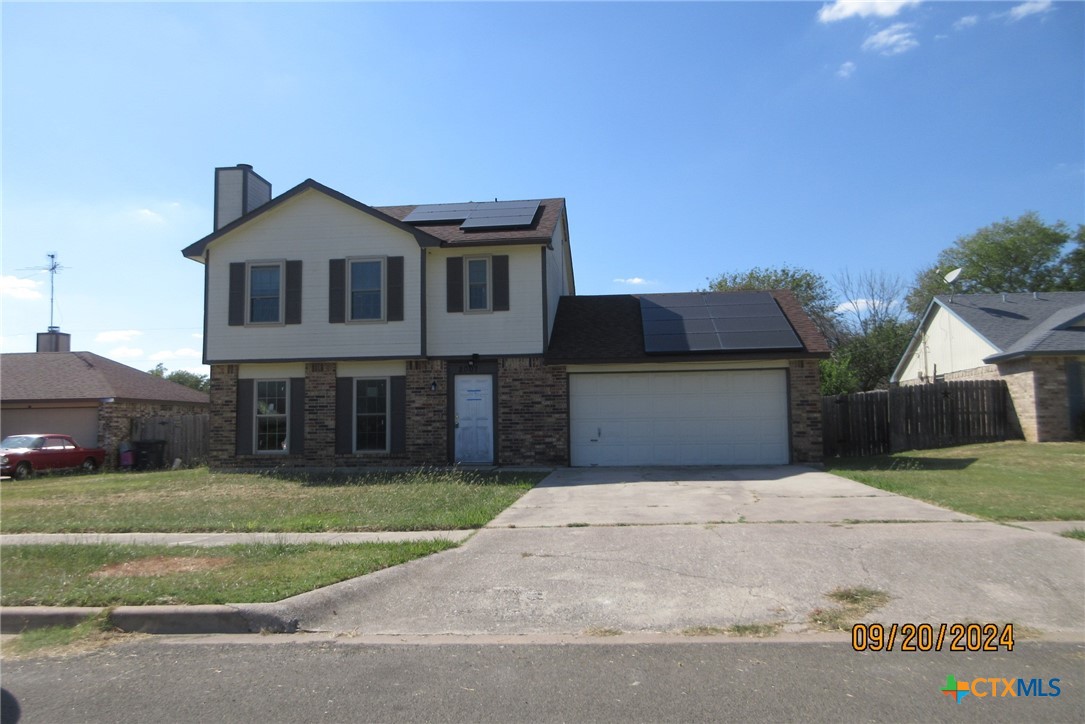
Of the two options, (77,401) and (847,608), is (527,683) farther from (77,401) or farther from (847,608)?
(77,401)

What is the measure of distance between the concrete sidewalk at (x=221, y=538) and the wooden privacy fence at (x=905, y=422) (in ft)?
47.6

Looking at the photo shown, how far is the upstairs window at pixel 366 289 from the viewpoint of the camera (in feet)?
57.4

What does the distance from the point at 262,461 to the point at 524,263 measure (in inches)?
320

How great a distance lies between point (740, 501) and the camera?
35.7 ft

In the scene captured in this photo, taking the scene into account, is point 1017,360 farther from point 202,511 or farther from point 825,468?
point 202,511

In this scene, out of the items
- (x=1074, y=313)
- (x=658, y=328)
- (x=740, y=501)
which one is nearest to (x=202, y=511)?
(x=740, y=501)

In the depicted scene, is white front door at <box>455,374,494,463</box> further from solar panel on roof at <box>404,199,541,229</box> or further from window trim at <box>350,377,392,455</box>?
solar panel on roof at <box>404,199,541,229</box>

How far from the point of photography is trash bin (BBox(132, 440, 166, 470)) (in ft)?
74.3

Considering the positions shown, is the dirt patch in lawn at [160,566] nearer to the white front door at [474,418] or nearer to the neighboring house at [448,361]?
the neighboring house at [448,361]

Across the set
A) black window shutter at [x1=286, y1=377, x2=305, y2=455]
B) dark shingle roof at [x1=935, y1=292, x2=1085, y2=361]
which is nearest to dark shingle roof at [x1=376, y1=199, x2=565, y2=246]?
black window shutter at [x1=286, y1=377, x2=305, y2=455]

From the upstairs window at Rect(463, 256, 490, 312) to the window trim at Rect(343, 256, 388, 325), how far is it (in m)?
1.93

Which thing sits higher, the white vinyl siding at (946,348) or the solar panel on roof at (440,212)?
the solar panel on roof at (440,212)

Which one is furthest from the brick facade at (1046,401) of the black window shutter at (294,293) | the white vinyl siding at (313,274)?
the black window shutter at (294,293)

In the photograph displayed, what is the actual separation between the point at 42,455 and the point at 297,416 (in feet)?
31.6
